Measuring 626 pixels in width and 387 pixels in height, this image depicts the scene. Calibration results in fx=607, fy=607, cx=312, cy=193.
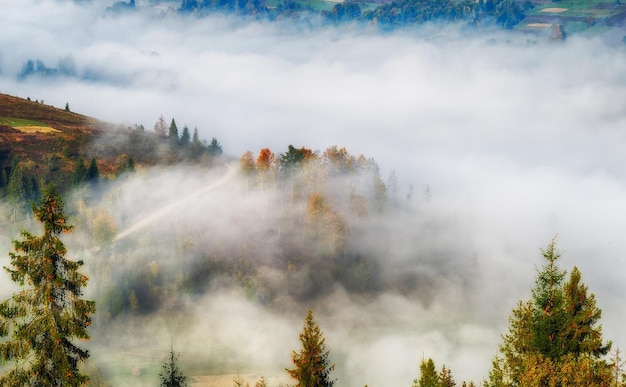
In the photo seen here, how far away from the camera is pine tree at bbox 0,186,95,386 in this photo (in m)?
25.4

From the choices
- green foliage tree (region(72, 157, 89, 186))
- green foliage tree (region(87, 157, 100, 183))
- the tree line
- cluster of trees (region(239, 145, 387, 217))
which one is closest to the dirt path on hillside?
cluster of trees (region(239, 145, 387, 217))

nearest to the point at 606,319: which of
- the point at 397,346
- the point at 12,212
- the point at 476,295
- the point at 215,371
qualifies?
the point at 476,295

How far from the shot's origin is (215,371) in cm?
12512

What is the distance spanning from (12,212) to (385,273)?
338 ft

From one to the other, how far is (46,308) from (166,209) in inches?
5762

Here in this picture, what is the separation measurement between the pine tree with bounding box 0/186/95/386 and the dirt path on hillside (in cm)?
12433

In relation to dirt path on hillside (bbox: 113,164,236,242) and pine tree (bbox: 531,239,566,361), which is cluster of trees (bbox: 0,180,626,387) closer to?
pine tree (bbox: 531,239,566,361)

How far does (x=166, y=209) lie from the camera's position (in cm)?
16900

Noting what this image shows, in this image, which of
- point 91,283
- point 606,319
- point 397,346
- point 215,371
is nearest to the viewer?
point 215,371

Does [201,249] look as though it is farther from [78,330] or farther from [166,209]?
[78,330]

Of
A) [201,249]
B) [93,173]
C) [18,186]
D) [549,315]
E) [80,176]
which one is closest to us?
[549,315]

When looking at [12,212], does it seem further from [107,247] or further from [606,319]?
[606,319]

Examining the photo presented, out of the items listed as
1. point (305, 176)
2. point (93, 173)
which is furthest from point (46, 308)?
point (305, 176)

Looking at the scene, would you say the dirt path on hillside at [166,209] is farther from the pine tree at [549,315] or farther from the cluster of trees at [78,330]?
the pine tree at [549,315]
